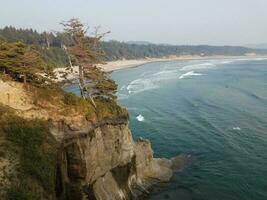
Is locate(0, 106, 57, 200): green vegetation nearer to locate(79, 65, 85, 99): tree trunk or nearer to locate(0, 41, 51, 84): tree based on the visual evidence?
locate(0, 41, 51, 84): tree

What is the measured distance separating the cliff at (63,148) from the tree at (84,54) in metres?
2.29

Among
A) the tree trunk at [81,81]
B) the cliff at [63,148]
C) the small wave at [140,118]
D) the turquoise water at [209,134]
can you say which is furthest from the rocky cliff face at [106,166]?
the small wave at [140,118]

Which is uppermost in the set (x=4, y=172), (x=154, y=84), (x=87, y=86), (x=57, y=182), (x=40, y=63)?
(x=40, y=63)

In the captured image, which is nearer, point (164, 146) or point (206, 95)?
point (164, 146)

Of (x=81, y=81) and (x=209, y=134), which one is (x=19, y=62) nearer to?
(x=81, y=81)

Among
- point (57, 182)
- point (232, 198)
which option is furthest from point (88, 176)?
point (232, 198)

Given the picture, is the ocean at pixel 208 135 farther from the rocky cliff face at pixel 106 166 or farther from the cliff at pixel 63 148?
the cliff at pixel 63 148

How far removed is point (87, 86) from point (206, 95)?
5543 centimetres

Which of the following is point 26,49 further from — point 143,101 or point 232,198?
point 143,101

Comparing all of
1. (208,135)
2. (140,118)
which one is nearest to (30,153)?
(208,135)

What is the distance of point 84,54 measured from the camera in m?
36.1

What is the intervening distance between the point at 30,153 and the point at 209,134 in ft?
110

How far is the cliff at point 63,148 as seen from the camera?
26.0 metres

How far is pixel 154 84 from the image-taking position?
112m
